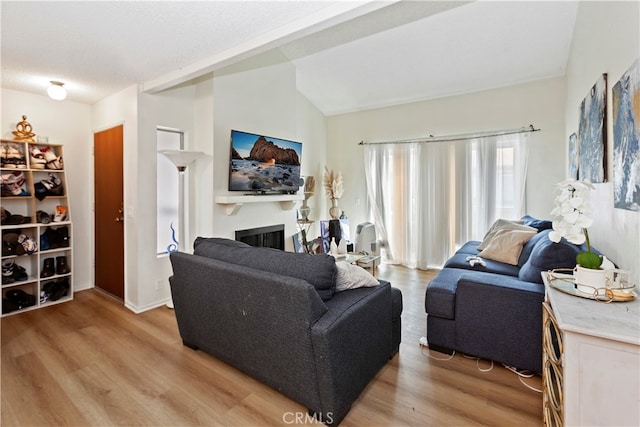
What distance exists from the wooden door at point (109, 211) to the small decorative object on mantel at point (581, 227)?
12.8ft

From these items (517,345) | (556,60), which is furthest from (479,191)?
(517,345)

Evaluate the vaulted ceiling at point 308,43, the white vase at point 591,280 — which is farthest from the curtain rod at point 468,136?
the white vase at point 591,280

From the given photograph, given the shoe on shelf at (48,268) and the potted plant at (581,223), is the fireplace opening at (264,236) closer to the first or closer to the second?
the shoe on shelf at (48,268)

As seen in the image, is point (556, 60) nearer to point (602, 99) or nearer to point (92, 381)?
point (602, 99)

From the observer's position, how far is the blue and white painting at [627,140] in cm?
144

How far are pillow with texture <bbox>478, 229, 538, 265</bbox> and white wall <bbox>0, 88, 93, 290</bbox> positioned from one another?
4.80 m

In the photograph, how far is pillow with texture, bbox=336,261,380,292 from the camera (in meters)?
2.08

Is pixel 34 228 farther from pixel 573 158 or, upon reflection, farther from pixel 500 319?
pixel 573 158

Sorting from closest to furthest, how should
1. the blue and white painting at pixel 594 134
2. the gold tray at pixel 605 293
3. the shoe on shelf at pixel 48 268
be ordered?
the gold tray at pixel 605 293, the blue and white painting at pixel 594 134, the shoe on shelf at pixel 48 268

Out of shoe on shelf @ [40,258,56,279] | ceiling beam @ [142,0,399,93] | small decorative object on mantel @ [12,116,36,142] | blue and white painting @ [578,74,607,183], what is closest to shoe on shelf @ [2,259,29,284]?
shoe on shelf @ [40,258,56,279]

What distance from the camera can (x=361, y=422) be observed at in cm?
171

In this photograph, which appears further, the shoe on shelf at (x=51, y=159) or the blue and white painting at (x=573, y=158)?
the shoe on shelf at (x=51, y=159)

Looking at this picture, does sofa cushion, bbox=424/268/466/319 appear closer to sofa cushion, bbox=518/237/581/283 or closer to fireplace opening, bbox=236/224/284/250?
sofa cushion, bbox=518/237/581/283

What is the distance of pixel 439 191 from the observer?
4.92 metres
